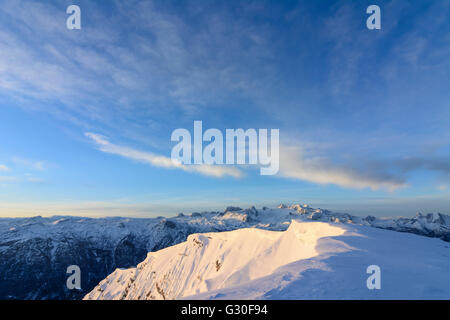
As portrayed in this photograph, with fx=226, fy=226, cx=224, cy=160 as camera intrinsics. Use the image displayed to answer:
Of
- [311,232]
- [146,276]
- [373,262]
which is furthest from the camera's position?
[146,276]

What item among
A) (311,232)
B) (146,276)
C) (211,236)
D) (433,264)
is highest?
(433,264)

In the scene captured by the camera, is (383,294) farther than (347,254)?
No

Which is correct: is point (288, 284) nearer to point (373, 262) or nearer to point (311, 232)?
point (373, 262)
